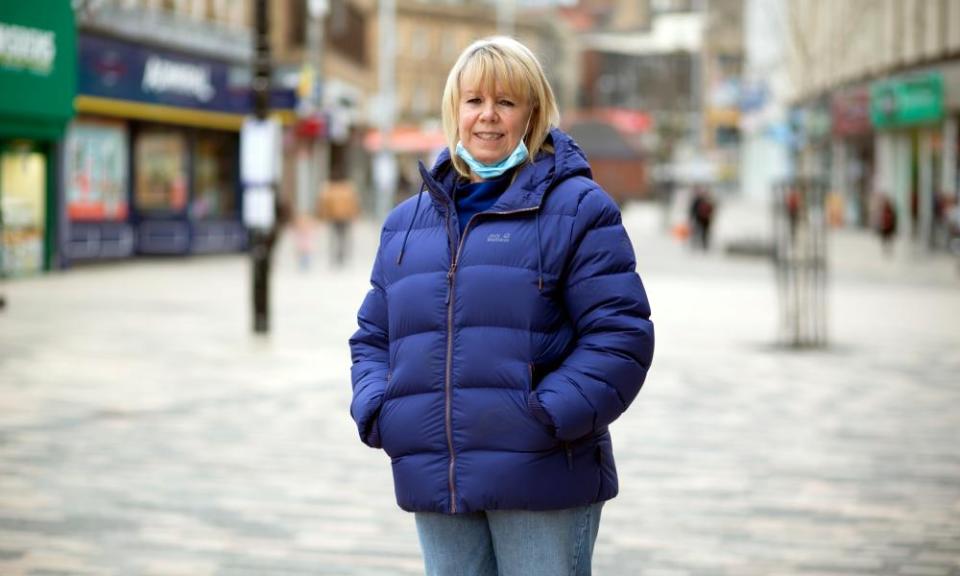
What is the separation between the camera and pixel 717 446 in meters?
9.26

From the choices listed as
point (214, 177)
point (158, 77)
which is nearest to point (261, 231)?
point (158, 77)

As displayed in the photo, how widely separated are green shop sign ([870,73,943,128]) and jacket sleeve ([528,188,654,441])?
114 feet

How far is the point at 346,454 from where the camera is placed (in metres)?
8.84

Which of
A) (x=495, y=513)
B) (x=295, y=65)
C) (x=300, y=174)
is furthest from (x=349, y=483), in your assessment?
(x=300, y=174)

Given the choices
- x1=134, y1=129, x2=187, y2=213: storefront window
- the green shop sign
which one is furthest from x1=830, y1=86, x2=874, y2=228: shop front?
x1=134, y1=129, x2=187, y2=213: storefront window

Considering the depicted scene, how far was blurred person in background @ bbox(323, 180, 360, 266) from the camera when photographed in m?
29.0

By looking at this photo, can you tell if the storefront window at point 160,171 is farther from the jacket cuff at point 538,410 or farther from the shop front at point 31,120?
the jacket cuff at point 538,410

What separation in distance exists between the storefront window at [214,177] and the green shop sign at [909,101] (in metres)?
16.0

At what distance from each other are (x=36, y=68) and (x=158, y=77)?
950 cm

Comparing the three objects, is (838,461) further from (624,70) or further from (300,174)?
(624,70)

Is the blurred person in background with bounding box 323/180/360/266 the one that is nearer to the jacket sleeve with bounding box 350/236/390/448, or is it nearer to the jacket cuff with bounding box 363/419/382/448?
the jacket sleeve with bounding box 350/236/390/448

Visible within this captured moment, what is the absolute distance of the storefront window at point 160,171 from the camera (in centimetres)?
2980

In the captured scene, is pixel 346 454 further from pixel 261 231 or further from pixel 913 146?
pixel 913 146

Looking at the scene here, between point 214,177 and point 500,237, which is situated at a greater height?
point 214,177
